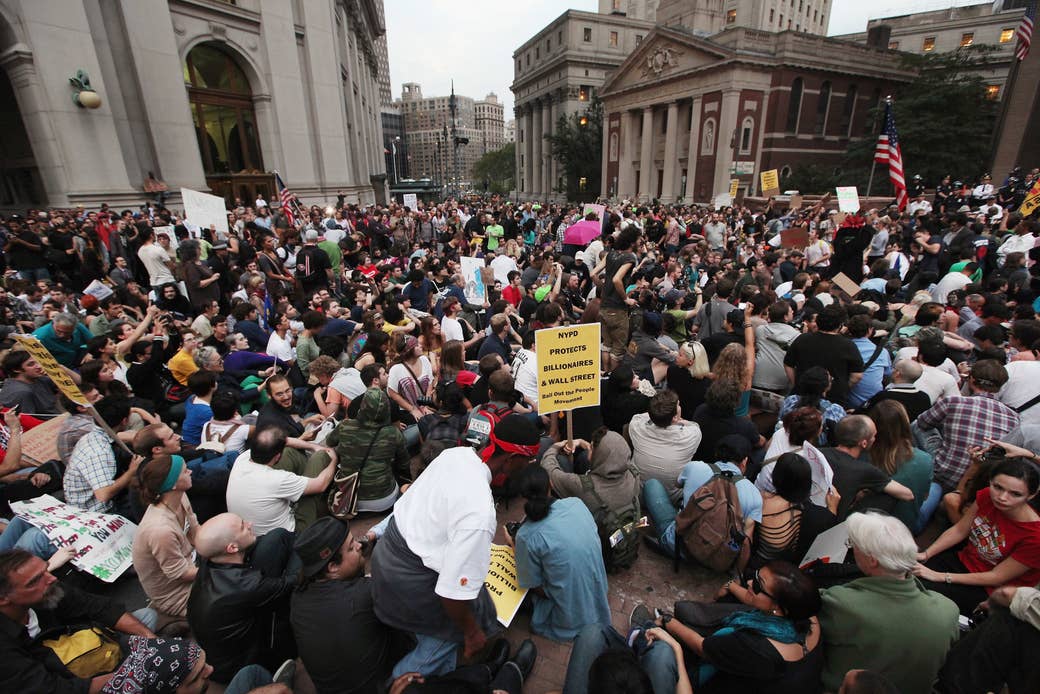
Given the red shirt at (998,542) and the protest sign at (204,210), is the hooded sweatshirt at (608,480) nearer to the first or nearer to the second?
the red shirt at (998,542)

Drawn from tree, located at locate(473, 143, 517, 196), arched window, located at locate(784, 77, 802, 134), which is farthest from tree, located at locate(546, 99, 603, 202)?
tree, located at locate(473, 143, 517, 196)

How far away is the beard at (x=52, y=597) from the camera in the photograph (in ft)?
8.14

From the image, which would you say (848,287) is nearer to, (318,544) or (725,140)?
(318,544)

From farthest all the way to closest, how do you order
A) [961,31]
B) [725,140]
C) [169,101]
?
1. [961,31]
2. [725,140]
3. [169,101]

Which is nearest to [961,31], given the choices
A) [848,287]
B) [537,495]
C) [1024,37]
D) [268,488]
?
[1024,37]

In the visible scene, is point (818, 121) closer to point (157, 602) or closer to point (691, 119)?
point (691, 119)

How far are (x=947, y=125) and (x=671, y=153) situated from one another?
19.8 meters

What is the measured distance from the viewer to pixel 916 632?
2.35 metres

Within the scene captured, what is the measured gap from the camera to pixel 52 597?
2.52 m

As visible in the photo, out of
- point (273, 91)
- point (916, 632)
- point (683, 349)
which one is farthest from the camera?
point (273, 91)

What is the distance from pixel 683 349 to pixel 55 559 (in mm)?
5629

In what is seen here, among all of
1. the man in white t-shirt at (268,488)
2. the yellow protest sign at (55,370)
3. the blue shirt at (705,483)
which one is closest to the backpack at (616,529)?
the blue shirt at (705,483)

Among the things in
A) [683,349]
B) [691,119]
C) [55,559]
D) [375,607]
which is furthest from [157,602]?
[691,119]

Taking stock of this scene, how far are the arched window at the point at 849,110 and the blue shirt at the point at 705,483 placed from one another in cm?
5471
